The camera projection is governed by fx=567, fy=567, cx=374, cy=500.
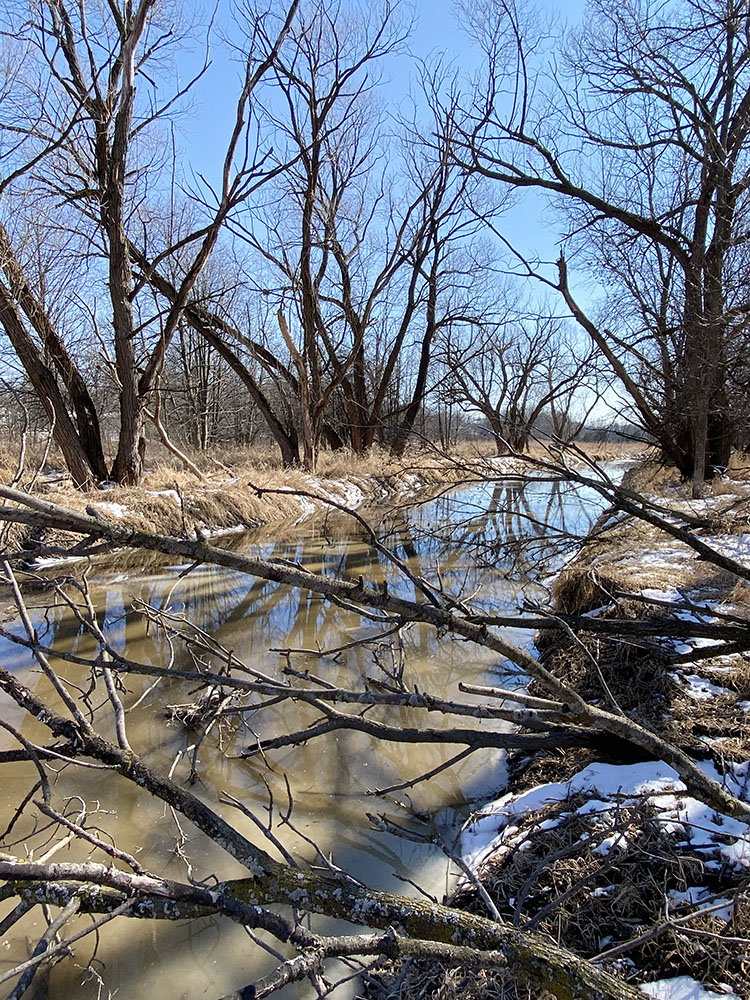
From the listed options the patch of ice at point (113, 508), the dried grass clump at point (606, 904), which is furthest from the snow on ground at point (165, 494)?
the dried grass clump at point (606, 904)

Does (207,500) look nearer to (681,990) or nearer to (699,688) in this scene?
(699,688)

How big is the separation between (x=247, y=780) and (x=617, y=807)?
2.10 meters

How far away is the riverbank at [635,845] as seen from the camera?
1754mm

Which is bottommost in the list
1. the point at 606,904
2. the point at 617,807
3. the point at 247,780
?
the point at 247,780

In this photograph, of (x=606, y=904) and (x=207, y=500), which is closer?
(x=606, y=904)

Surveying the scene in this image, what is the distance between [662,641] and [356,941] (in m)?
3.27

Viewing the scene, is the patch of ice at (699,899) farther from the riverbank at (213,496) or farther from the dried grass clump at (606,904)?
the riverbank at (213,496)

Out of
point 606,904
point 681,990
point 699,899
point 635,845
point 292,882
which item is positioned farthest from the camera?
point 635,845

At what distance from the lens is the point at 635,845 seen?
2.16 metres

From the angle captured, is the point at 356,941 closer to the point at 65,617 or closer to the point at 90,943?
the point at 90,943

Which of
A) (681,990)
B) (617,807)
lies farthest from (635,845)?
(681,990)

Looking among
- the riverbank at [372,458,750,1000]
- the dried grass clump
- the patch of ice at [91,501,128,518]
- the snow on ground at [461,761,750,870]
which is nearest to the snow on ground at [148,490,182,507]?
the patch of ice at [91,501,128,518]

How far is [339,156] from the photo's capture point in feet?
49.9

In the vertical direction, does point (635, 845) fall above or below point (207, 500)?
below
